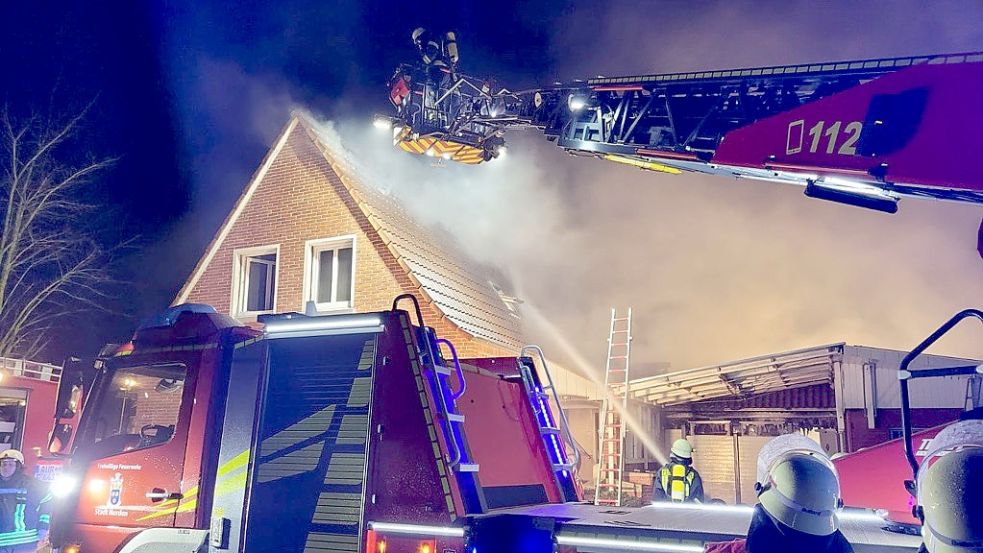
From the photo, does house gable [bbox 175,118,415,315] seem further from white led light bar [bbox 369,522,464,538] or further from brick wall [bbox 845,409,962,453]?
brick wall [bbox 845,409,962,453]

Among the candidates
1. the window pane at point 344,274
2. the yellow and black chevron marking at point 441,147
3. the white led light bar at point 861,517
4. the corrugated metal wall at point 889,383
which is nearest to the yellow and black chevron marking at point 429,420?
the white led light bar at point 861,517

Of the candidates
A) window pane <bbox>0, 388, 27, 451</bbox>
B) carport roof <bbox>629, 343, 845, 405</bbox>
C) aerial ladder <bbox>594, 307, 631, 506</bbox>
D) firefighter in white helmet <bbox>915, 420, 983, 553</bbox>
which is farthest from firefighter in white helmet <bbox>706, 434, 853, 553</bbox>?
window pane <bbox>0, 388, 27, 451</bbox>

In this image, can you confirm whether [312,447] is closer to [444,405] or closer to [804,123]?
[444,405]

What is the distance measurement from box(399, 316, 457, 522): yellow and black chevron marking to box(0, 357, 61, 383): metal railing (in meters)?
16.6

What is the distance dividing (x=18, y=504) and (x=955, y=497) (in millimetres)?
9446

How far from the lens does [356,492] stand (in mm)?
4543

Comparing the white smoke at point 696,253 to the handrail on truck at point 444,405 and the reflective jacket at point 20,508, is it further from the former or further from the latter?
the handrail on truck at point 444,405

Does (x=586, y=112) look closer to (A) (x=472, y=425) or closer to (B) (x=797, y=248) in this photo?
(A) (x=472, y=425)

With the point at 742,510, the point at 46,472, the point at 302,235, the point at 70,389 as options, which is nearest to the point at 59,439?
the point at 70,389

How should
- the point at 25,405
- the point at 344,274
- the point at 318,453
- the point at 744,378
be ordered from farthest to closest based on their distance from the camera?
the point at 25,405 < the point at 744,378 < the point at 344,274 < the point at 318,453

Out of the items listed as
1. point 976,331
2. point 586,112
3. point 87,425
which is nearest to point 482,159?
point 586,112

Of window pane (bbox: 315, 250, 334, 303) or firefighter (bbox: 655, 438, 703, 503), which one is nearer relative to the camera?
firefighter (bbox: 655, 438, 703, 503)

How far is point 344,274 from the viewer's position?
12062 millimetres

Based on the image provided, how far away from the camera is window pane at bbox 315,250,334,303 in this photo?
1220cm
